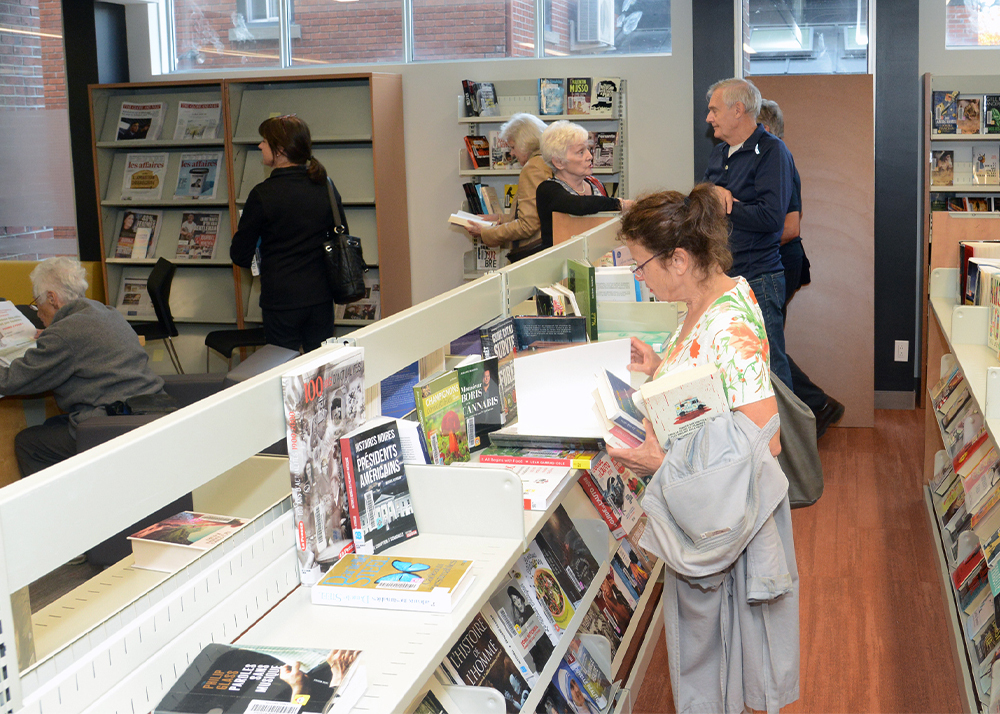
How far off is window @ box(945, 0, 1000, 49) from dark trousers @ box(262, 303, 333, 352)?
4.07m

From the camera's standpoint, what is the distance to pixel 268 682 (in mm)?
1093

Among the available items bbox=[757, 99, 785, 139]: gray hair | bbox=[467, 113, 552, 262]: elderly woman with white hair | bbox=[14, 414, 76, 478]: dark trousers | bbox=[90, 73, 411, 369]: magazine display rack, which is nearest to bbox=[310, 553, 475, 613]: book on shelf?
bbox=[14, 414, 76, 478]: dark trousers

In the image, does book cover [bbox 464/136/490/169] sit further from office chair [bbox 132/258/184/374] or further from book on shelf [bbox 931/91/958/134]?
book on shelf [bbox 931/91/958/134]

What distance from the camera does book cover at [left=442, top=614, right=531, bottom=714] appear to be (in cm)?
180

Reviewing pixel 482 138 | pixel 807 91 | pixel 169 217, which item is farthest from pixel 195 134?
pixel 807 91

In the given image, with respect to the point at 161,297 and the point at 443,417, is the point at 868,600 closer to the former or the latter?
the point at 443,417

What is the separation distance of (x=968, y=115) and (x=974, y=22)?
0.59 meters

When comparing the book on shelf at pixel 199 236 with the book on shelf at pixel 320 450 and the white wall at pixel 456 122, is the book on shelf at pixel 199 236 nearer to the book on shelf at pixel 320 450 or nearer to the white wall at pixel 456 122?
the white wall at pixel 456 122

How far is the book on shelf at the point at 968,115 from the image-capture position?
5.48 meters

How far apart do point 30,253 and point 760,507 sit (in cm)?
617

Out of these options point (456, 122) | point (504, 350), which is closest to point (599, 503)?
point (504, 350)

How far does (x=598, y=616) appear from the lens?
2.62m

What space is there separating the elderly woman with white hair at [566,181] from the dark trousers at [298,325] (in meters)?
1.28

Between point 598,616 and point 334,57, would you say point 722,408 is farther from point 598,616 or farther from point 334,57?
point 334,57
